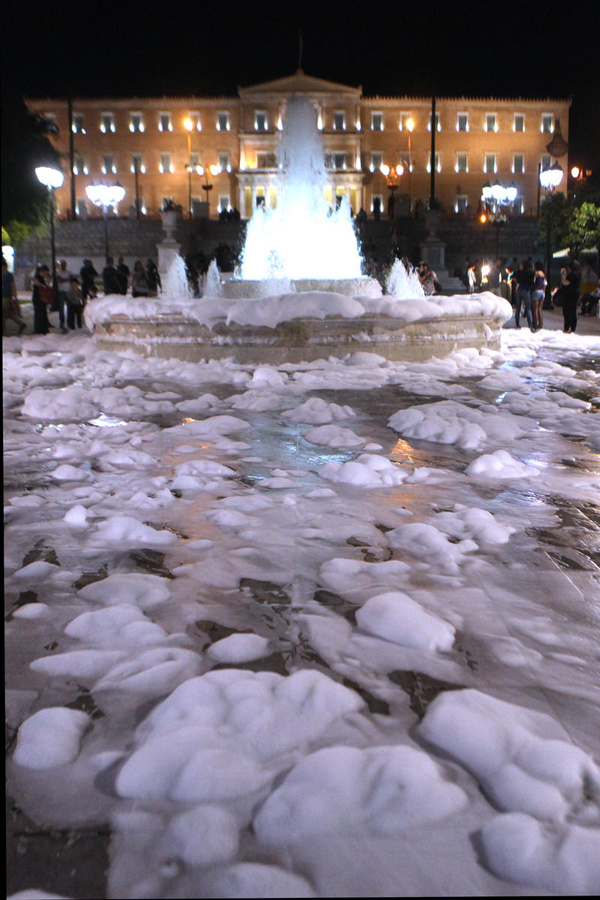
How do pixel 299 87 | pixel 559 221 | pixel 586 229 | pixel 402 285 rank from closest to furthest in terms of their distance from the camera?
1. pixel 402 285
2. pixel 586 229
3. pixel 559 221
4. pixel 299 87

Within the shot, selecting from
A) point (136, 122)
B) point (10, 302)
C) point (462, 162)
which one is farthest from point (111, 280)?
point (462, 162)

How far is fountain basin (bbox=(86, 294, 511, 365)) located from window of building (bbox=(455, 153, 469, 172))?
66444 mm

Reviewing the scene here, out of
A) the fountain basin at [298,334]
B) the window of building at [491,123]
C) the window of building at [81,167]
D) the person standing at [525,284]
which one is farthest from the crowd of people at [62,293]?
the window of building at [491,123]

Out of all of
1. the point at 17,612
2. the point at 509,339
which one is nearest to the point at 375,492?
the point at 17,612

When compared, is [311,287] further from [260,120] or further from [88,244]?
[260,120]

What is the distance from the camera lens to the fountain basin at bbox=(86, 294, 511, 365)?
11.5m

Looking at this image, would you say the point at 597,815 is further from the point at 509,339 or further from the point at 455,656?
the point at 509,339

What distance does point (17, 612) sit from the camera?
2.96 metres

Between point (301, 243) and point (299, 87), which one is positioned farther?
point (299, 87)

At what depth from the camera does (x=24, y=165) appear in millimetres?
29062

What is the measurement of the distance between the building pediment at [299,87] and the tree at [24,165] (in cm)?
4360

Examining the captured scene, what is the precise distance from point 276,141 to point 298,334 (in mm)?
65195

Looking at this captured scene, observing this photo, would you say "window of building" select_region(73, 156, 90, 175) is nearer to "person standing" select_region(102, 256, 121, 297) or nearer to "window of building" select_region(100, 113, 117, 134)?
"window of building" select_region(100, 113, 117, 134)

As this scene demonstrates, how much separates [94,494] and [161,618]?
1.87 metres
